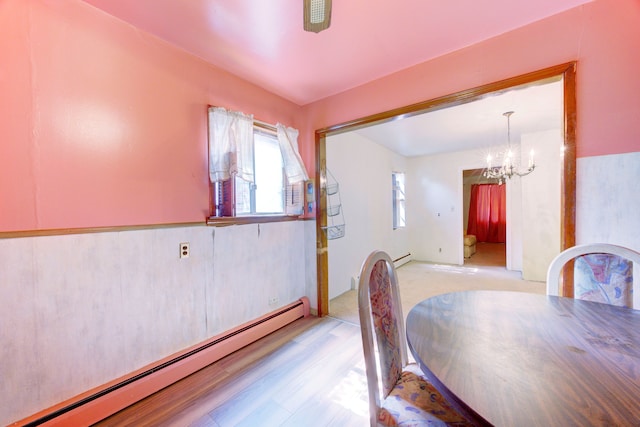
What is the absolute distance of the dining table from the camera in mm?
536

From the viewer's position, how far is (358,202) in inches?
152

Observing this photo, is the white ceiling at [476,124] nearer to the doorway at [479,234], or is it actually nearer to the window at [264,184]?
the window at [264,184]

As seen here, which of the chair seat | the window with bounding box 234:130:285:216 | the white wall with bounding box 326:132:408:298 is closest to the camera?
the chair seat

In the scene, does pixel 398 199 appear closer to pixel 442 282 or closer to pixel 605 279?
pixel 442 282

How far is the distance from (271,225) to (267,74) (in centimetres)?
137

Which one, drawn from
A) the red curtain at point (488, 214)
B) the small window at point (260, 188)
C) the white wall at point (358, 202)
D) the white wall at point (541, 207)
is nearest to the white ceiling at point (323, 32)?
the small window at point (260, 188)

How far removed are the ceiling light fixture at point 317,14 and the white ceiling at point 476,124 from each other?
1969 millimetres

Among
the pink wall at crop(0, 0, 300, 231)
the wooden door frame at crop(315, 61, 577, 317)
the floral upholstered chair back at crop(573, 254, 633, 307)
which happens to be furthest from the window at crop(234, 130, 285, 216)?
the floral upholstered chair back at crop(573, 254, 633, 307)

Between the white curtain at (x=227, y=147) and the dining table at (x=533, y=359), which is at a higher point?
the white curtain at (x=227, y=147)

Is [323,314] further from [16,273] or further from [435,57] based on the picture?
[435,57]

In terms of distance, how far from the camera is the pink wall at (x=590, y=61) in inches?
52.0

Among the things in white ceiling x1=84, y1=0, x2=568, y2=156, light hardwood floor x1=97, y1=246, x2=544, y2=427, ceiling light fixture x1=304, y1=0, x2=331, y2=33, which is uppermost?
white ceiling x1=84, y1=0, x2=568, y2=156

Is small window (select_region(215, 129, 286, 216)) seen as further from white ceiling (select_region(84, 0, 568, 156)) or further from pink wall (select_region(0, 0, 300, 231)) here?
white ceiling (select_region(84, 0, 568, 156))

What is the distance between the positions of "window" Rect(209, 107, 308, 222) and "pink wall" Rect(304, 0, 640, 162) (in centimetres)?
153
